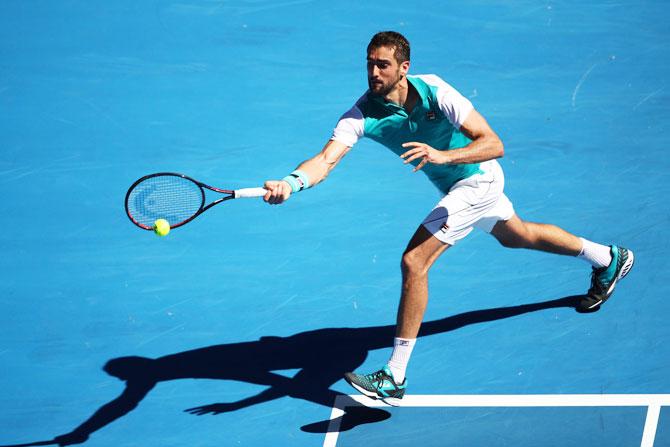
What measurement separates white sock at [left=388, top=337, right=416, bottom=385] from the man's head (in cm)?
149

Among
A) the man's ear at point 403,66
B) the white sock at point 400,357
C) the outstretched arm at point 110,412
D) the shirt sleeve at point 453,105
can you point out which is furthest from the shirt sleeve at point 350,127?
A: the outstretched arm at point 110,412

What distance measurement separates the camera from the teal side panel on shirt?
5.49 meters

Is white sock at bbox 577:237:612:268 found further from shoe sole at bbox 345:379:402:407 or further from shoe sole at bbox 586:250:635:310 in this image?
shoe sole at bbox 345:379:402:407

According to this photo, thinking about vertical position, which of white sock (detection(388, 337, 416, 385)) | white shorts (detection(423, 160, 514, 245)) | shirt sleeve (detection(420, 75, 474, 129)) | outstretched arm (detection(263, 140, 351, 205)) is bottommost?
white sock (detection(388, 337, 416, 385))

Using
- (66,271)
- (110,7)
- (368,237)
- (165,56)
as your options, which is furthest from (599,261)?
(110,7)

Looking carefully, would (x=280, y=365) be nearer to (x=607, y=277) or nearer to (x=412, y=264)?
(x=412, y=264)

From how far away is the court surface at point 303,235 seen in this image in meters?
5.79

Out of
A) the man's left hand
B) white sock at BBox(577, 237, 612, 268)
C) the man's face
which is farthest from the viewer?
white sock at BBox(577, 237, 612, 268)

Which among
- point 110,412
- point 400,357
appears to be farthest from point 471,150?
point 110,412

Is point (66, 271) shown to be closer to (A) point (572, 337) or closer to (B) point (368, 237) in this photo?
(B) point (368, 237)

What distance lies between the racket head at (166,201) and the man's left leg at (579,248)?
1964 millimetres

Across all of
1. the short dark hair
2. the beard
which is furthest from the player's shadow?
the short dark hair

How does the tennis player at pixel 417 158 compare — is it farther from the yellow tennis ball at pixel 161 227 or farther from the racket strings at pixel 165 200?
the racket strings at pixel 165 200

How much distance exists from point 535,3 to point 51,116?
484cm
